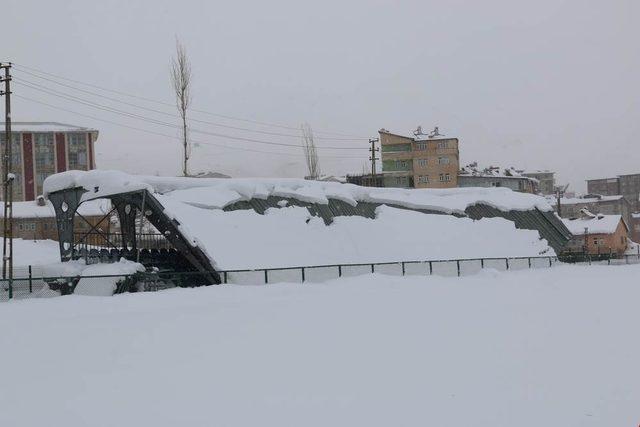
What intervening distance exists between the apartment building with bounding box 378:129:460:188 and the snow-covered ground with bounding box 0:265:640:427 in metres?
68.1

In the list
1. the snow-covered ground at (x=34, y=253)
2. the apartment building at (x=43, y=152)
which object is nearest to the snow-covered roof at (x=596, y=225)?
the snow-covered ground at (x=34, y=253)

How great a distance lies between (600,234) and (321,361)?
77.7 meters

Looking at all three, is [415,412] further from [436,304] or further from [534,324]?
[436,304]

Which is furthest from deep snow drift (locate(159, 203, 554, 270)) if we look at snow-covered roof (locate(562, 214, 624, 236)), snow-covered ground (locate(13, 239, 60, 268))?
snow-covered roof (locate(562, 214, 624, 236))

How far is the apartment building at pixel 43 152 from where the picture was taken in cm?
9250

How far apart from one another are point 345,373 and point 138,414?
361 cm

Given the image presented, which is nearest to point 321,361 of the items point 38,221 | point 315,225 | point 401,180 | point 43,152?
point 315,225

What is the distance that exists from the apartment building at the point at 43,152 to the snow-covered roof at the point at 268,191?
6862 cm

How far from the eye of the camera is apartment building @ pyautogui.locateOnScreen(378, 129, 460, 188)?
8769cm

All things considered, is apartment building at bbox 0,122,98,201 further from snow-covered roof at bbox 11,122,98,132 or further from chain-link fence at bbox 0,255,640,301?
chain-link fence at bbox 0,255,640,301

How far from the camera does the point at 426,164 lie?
88.5 meters

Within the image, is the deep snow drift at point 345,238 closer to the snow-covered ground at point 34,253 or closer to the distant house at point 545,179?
the snow-covered ground at point 34,253

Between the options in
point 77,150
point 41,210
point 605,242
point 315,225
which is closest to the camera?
point 315,225

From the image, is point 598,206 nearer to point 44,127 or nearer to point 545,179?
point 545,179
